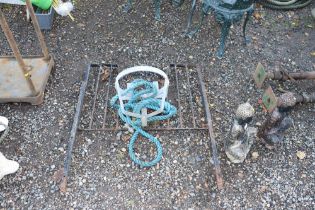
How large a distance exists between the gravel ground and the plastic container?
0.11m

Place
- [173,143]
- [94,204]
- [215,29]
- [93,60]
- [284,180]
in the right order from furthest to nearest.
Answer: [215,29], [93,60], [173,143], [284,180], [94,204]

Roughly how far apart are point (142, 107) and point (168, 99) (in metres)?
0.48

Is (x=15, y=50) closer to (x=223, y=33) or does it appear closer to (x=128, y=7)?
(x=128, y=7)

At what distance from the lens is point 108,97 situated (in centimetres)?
393

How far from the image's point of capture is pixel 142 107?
3.62m

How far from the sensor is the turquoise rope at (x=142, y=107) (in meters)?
3.42

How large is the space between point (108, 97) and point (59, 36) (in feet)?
4.70

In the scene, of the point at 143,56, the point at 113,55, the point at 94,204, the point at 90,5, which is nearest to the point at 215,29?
the point at 143,56

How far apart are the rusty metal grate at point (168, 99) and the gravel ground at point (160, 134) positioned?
0.13 m

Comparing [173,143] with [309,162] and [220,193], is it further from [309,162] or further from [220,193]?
[309,162]

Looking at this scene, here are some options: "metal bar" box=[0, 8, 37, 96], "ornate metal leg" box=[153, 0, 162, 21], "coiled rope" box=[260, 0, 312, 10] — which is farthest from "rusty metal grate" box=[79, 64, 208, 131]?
"coiled rope" box=[260, 0, 312, 10]

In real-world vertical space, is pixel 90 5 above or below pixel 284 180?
above

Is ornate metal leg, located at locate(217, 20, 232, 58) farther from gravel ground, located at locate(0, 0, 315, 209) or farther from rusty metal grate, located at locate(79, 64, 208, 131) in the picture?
rusty metal grate, located at locate(79, 64, 208, 131)

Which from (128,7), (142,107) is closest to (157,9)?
(128,7)
